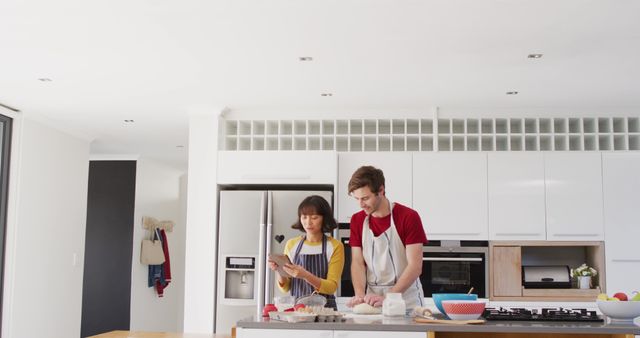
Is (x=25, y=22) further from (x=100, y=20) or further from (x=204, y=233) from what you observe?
(x=204, y=233)

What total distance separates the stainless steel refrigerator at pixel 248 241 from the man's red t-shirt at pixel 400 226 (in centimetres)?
202

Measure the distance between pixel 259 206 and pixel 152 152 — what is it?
10.4 ft

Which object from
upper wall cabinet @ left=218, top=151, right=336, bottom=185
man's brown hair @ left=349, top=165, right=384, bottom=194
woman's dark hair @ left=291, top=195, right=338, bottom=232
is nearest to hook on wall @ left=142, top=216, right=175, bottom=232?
upper wall cabinet @ left=218, top=151, right=336, bottom=185

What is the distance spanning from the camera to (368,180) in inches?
133

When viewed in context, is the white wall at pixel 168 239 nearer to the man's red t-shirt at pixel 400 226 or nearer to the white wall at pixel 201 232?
the white wall at pixel 201 232

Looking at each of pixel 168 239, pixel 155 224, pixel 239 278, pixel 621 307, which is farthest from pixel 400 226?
pixel 168 239

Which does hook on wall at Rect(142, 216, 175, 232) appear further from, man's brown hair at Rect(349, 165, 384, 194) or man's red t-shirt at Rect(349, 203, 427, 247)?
man's brown hair at Rect(349, 165, 384, 194)

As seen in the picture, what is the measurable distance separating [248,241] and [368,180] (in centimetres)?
247

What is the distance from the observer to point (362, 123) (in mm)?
5957

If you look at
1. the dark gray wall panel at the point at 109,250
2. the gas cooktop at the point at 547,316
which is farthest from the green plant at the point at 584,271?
the dark gray wall panel at the point at 109,250

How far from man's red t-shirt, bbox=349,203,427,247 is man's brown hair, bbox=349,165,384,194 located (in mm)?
181

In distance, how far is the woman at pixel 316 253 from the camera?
3.65m

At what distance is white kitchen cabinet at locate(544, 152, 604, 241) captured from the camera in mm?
5613

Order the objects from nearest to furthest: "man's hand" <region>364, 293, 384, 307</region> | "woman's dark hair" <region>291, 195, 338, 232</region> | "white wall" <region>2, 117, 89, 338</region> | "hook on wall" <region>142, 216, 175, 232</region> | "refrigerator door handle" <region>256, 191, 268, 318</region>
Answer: "man's hand" <region>364, 293, 384, 307</region>, "woman's dark hair" <region>291, 195, 338, 232</region>, "refrigerator door handle" <region>256, 191, 268, 318</region>, "white wall" <region>2, 117, 89, 338</region>, "hook on wall" <region>142, 216, 175, 232</region>
